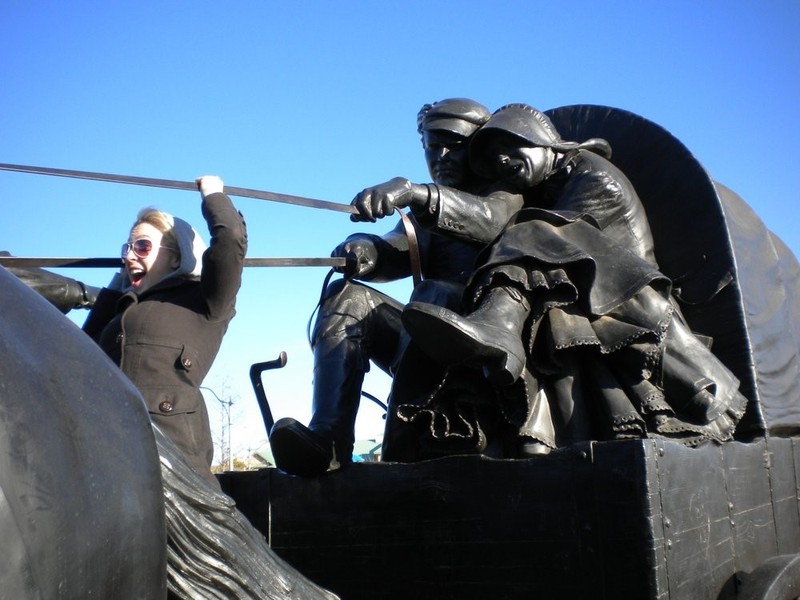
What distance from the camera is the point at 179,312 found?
2.62 m

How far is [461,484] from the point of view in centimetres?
255

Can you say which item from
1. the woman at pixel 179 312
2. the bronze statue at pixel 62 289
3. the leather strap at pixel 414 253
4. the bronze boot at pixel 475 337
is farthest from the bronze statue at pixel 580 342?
the bronze statue at pixel 62 289

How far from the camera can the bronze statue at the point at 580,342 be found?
262cm

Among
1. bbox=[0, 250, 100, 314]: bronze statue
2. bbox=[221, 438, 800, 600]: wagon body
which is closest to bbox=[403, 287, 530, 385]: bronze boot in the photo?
bbox=[221, 438, 800, 600]: wagon body

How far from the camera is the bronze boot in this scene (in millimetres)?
2510

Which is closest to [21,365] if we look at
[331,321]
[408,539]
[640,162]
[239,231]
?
[239,231]

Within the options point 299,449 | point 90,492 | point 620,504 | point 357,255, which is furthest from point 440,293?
point 90,492

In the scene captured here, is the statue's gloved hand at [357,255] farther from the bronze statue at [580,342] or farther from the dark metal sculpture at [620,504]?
the dark metal sculpture at [620,504]

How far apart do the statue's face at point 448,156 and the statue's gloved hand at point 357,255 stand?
1.21 feet

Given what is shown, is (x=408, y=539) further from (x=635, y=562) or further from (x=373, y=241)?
(x=373, y=241)

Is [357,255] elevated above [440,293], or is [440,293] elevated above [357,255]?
[357,255]

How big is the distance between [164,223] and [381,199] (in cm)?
67

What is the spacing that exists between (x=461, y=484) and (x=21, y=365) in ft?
5.44

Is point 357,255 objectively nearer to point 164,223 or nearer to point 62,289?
point 164,223
